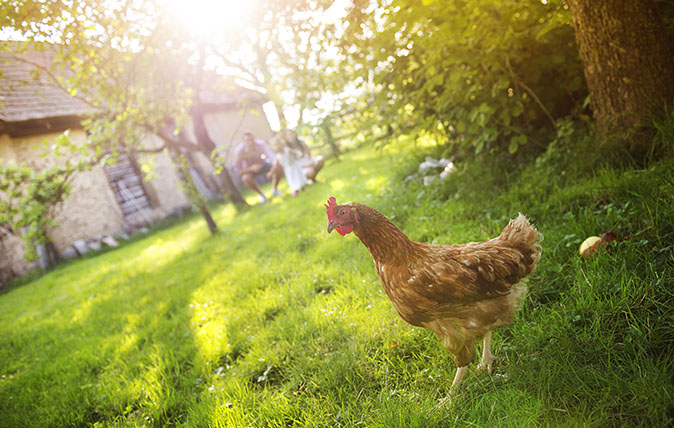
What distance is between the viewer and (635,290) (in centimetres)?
197

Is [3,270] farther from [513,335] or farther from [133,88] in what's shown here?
[513,335]

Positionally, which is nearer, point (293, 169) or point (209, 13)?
point (209, 13)

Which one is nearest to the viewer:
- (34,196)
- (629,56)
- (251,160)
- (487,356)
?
(487,356)

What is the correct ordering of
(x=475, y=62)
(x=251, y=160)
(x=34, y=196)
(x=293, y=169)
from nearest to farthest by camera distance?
(x=475, y=62)
(x=34, y=196)
(x=293, y=169)
(x=251, y=160)

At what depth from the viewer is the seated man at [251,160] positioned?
1113 cm

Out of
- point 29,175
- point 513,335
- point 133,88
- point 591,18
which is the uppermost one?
point 133,88

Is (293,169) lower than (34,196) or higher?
lower

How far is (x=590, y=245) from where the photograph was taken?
96.7 inches

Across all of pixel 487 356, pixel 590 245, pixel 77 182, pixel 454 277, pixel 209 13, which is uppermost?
pixel 209 13

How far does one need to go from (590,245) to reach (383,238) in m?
1.64

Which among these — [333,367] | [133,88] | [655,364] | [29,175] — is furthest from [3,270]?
[655,364]

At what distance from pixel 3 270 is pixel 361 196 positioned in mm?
12175

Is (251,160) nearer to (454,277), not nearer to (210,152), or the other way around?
(210,152)

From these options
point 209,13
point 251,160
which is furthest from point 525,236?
point 251,160
